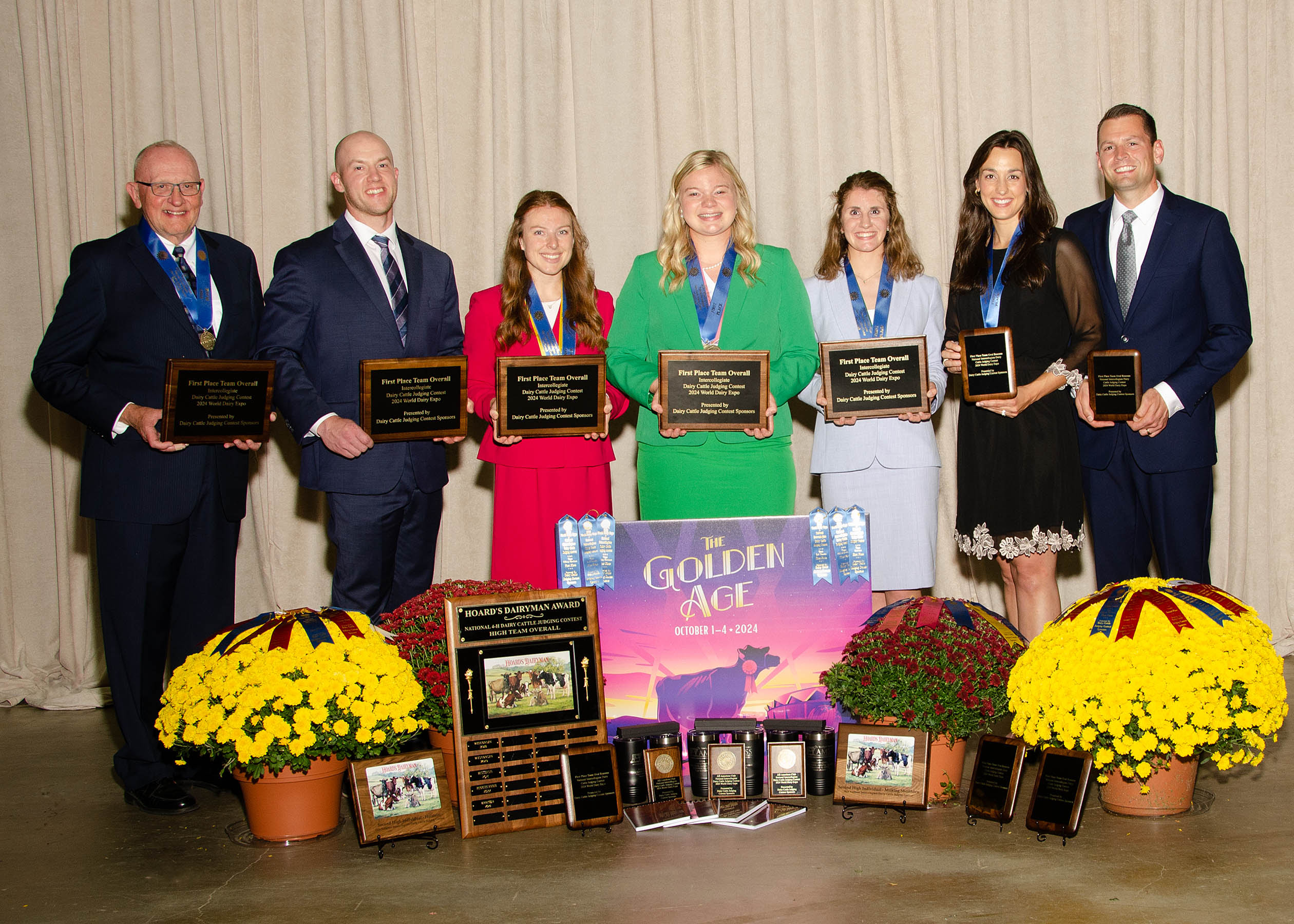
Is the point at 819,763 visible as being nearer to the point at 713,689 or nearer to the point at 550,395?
the point at 713,689

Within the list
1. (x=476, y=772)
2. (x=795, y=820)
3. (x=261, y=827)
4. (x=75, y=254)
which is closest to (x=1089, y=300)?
(x=795, y=820)

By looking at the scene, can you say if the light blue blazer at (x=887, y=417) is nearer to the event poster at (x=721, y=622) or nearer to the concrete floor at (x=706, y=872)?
the event poster at (x=721, y=622)

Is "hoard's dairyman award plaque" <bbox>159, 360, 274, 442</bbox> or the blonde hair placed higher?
the blonde hair

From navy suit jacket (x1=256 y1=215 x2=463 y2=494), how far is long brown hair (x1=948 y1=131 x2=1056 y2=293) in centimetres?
198

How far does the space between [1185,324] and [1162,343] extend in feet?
0.35

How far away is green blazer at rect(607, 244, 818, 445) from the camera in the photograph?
3775mm

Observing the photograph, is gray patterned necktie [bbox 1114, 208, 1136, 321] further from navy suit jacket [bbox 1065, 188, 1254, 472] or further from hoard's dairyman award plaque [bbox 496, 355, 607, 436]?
hoard's dairyman award plaque [bbox 496, 355, 607, 436]

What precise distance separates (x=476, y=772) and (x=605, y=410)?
1.33 metres

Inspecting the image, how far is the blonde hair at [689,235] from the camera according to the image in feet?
12.4

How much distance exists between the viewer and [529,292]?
3.94 meters

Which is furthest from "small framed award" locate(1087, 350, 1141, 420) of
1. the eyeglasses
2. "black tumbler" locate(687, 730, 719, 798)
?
the eyeglasses

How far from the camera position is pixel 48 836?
324 cm

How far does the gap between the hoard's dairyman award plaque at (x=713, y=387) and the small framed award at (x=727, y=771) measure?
1.06 m

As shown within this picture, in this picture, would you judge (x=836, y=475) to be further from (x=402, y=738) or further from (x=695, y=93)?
(x=695, y=93)
